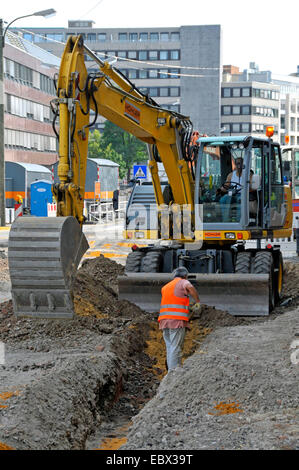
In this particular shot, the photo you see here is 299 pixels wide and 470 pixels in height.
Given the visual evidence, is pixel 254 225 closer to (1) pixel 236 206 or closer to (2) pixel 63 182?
(1) pixel 236 206

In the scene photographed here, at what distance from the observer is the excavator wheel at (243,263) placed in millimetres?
15242

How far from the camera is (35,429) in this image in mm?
7992

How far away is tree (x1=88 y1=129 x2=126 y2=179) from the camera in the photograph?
83812 mm

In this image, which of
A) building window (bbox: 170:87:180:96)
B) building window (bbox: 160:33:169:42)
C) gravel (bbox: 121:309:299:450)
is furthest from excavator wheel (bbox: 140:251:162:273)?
building window (bbox: 160:33:169:42)

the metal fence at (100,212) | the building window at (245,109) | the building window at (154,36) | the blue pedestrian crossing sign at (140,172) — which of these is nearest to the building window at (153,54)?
the building window at (154,36)

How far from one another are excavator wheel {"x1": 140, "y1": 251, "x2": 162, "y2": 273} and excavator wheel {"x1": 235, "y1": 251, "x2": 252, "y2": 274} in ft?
5.20

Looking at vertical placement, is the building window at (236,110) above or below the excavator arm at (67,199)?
above

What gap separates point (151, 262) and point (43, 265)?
4.93 metres

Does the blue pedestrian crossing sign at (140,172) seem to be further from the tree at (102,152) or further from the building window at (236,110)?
the building window at (236,110)

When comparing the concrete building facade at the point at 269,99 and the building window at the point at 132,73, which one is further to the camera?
the concrete building facade at the point at 269,99

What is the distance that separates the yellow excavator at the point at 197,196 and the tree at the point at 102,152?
220ft

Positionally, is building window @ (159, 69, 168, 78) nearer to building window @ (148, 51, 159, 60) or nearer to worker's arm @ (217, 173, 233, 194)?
building window @ (148, 51, 159, 60)
